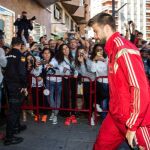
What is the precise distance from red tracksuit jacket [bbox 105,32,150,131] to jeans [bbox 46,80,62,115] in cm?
410

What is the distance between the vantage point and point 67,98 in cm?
774

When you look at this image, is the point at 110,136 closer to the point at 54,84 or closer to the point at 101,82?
the point at 101,82

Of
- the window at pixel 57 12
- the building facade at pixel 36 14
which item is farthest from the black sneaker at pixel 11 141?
the window at pixel 57 12

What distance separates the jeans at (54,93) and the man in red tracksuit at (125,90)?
396 centimetres

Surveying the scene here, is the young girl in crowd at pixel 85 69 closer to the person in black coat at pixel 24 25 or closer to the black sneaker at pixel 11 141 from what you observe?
A: the black sneaker at pixel 11 141

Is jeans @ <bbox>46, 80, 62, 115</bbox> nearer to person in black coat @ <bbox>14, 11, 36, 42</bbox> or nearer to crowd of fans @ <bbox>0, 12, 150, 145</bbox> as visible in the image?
crowd of fans @ <bbox>0, 12, 150, 145</bbox>

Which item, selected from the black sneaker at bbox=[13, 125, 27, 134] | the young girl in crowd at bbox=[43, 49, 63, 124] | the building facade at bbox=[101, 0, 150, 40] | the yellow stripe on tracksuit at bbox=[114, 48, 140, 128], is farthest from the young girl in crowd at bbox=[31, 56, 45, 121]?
the building facade at bbox=[101, 0, 150, 40]

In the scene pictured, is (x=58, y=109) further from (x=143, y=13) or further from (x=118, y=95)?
(x=143, y=13)

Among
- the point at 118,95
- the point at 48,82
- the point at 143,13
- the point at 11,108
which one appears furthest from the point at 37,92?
the point at 143,13

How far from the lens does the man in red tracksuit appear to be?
121 inches

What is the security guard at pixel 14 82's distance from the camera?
5809 millimetres

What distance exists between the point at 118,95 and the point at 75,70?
434 cm

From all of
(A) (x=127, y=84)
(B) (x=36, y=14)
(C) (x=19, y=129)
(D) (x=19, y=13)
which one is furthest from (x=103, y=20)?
(B) (x=36, y=14)

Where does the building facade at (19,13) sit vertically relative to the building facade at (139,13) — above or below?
below
